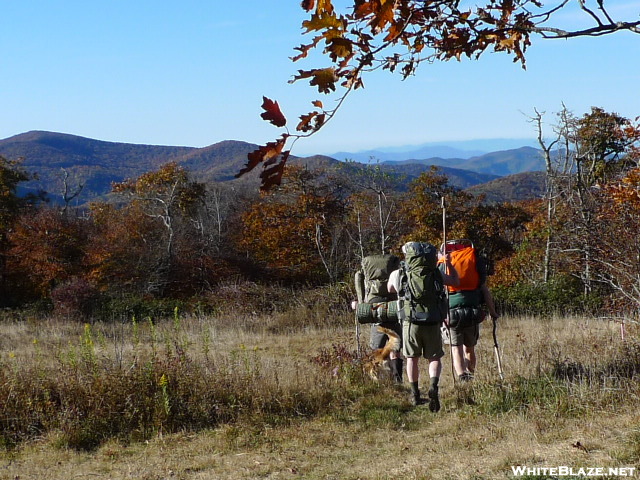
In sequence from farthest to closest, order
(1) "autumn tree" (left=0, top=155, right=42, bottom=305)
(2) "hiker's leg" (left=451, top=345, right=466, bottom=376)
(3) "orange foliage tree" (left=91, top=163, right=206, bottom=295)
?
(1) "autumn tree" (left=0, top=155, right=42, bottom=305)
(3) "orange foliage tree" (left=91, top=163, right=206, bottom=295)
(2) "hiker's leg" (left=451, top=345, right=466, bottom=376)

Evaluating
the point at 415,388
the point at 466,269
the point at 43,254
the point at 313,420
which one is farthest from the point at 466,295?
the point at 43,254

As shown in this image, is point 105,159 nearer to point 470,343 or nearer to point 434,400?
point 470,343

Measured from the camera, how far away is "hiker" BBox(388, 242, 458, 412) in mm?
5625

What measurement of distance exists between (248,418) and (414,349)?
5.50 feet

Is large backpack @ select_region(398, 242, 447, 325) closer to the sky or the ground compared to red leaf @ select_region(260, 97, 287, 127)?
closer to the ground

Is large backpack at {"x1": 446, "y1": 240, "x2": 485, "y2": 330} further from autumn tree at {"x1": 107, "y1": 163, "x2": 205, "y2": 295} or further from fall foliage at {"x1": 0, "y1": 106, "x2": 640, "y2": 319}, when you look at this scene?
autumn tree at {"x1": 107, "y1": 163, "x2": 205, "y2": 295}

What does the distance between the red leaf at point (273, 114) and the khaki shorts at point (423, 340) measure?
3.66 meters

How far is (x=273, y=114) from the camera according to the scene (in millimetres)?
2432

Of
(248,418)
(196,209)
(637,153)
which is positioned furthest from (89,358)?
(196,209)

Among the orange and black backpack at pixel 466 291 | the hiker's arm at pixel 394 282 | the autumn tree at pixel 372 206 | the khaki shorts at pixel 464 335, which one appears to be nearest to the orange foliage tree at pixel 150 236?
the autumn tree at pixel 372 206

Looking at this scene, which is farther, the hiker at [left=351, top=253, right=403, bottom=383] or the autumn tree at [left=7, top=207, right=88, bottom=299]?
the autumn tree at [left=7, top=207, right=88, bottom=299]

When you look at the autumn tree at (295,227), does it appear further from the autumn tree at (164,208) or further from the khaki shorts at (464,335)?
the khaki shorts at (464,335)

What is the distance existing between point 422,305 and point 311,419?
1.59 m

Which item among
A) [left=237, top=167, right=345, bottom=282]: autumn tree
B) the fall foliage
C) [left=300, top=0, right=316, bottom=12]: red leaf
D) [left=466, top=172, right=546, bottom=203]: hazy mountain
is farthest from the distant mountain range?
[left=300, top=0, right=316, bottom=12]: red leaf
